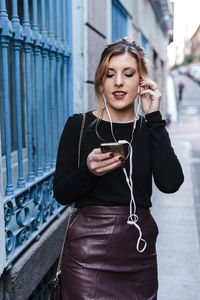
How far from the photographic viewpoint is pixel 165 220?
605cm

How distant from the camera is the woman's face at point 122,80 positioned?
2.08m

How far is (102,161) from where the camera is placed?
1796mm

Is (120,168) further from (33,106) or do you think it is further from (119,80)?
(33,106)

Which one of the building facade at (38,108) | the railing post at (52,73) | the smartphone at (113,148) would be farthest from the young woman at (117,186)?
the railing post at (52,73)

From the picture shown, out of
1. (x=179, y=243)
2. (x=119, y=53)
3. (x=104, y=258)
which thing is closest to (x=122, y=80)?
(x=119, y=53)

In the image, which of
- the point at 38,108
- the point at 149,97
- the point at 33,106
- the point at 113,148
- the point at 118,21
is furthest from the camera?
the point at 118,21

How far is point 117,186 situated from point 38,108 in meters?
1.30

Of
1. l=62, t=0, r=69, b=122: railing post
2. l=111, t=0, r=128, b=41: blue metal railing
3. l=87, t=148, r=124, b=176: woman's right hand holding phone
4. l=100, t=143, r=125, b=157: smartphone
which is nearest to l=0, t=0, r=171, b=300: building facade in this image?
l=62, t=0, r=69, b=122: railing post

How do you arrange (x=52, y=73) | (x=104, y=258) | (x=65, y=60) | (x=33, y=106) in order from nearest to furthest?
1. (x=104, y=258)
2. (x=52, y=73)
3. (x=33, y=106)
4. (x=65, y=60)

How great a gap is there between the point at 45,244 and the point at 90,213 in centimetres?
122

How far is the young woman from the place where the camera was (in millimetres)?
2002

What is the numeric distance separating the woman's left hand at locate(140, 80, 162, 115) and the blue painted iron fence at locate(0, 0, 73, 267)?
907mm

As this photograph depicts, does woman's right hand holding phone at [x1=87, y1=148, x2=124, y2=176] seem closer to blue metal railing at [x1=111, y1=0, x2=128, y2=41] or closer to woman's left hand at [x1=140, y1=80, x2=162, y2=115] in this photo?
woman's left hand at [x1=140, y1=80, x2=162, y2=115]

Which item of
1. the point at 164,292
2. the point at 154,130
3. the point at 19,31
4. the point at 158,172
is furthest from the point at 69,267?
the point at 164,292
